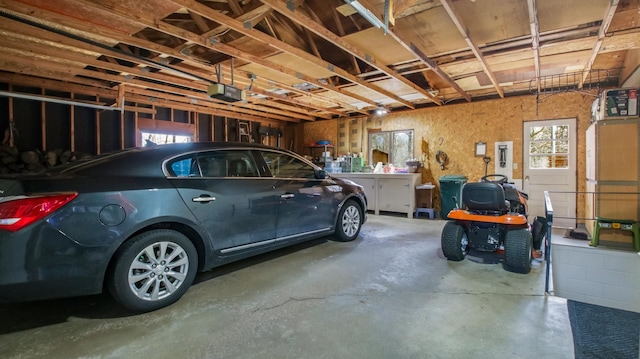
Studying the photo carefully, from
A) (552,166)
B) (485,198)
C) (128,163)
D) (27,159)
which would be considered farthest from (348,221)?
(27,159)

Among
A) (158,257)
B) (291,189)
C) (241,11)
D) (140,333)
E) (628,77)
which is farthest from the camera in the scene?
(628,77)

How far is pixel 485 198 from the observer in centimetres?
318

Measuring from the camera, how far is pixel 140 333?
1896 millimetres

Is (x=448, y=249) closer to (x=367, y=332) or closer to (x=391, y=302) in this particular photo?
(x=391, y=302)

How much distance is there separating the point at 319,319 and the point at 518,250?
2.18 metres

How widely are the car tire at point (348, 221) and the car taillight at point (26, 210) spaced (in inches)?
114

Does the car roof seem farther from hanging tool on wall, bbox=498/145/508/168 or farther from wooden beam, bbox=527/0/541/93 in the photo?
hanging tool on wall, bbox=498/145/508/168

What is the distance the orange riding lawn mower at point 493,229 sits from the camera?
297 centimetres

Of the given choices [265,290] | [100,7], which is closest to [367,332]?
[265,290]

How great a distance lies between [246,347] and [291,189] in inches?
67.4

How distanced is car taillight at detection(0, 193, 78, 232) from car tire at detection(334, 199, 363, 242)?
2884 millimetres

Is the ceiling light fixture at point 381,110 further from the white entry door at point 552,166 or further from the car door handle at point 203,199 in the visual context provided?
the car door handle at point 203,199

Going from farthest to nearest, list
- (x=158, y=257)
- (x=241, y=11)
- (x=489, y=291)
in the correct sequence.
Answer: (x=241, y=11) < (x=489, y=291) < (x=158, y=257)

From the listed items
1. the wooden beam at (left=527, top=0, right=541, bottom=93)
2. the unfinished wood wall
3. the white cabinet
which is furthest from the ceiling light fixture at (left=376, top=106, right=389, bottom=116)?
the wooden beam at (left=527, top=0, right=541, bottom=93)
